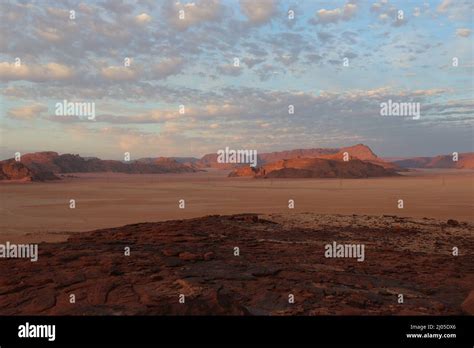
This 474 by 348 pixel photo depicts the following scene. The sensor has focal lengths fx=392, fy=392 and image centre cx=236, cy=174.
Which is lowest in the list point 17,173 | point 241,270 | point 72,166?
point 241,270

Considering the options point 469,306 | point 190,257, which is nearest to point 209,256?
point 190,257

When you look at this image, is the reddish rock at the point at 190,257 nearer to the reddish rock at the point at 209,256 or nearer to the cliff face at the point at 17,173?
the reddish rock at the point at 209,256

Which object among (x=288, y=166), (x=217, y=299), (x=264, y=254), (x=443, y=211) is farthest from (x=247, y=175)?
(x=217, y=299)

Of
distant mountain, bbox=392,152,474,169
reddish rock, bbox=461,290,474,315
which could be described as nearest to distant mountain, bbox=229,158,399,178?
reddish rock, bbox=461,290,474,315

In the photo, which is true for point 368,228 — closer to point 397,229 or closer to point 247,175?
point 397,229

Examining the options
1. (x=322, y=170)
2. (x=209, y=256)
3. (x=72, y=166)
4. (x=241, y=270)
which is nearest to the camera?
(x=241, y=270)

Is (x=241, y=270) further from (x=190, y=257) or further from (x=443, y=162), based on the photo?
(x=443, y=162)

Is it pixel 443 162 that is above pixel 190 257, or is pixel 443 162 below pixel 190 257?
above

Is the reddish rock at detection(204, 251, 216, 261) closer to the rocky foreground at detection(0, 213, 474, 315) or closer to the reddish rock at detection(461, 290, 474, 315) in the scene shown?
the rocky foreground at detection(0, 213, 474, 315)
